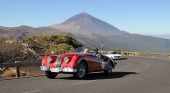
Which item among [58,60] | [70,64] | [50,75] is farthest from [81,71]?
[50,75]

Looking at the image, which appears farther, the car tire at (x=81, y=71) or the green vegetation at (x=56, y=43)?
the green vegetation at (x=56, y=43)

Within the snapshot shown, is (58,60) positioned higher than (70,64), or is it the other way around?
(58,60)

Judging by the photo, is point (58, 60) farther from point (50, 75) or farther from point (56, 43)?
point (56, 43)

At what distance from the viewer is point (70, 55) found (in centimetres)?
1362

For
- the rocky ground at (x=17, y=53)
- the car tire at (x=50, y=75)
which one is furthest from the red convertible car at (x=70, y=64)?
the rocky ground at (x=17, y=53)

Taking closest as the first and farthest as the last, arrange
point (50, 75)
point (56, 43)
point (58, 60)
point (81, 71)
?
point (58, 60) < point (81, 71) < point (50, 75) < point (56, 43)

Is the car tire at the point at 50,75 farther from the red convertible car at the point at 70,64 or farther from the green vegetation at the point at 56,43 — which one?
the green vegetation at the point at 56,43

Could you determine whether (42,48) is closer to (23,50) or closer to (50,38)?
(23,50)

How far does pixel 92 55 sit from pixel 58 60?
79.8 inches

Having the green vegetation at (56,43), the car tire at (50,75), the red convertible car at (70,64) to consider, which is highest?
the green vegetation at (56,43)

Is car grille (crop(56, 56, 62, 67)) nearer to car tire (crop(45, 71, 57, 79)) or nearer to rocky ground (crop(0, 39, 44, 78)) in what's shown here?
car tire (crop(45, 71, 57, 79))

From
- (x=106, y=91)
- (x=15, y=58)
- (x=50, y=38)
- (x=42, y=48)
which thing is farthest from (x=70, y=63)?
(x=50, y=38)

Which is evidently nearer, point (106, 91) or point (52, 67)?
point (106, 91)

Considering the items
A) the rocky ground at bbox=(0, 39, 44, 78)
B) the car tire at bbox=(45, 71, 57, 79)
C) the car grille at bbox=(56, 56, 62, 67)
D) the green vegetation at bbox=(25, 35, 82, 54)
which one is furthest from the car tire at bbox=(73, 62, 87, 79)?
the green vegetation at bbox=(25, 35, 82, 54)
